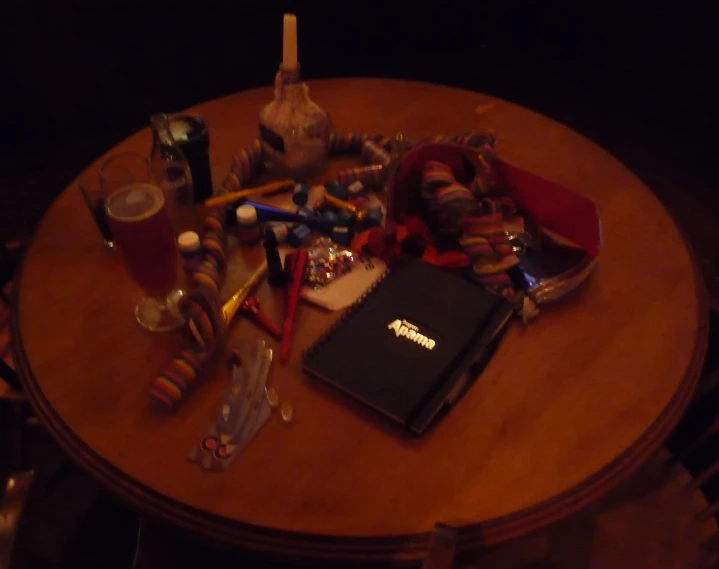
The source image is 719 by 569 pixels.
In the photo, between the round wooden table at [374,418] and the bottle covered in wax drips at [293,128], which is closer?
the round wooden table at [374,418]

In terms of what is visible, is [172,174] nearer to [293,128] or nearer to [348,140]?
[293,128]

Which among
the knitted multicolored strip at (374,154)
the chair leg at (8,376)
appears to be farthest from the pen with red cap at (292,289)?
the chair leg at (8,376)

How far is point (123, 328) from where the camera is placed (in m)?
0.89

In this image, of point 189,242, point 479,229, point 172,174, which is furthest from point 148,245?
point 479,229

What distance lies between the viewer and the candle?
97 cm

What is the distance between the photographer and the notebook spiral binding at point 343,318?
0.83 metres

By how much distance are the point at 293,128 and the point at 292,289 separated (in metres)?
0.31

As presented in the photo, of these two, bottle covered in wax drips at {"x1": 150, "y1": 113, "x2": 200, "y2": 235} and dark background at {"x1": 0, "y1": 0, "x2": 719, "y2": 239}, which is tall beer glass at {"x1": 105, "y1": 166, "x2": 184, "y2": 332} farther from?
dark background at {"x1": 0, "y1": 0, "x2": 719, "y2": 239}

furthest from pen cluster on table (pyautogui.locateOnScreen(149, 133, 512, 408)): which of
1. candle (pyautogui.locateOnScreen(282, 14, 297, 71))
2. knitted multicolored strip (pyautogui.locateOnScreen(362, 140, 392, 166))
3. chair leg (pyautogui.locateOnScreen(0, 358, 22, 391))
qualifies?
chair leg (pyautogui.locateOnScreen(0, 358, 22, 391))

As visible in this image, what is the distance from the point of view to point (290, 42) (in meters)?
1.00

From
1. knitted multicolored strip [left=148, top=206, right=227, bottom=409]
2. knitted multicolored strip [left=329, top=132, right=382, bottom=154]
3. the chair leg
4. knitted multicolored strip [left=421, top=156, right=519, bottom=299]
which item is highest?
knitted multicolored strip [left=421, top=156, right=519, bottom=299]

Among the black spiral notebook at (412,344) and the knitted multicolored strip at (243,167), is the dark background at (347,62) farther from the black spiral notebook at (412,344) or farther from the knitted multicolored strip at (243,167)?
the black spiral notebook at (412,344)

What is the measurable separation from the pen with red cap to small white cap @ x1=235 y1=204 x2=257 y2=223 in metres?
0.08

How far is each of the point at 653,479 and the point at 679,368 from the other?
0.27m
